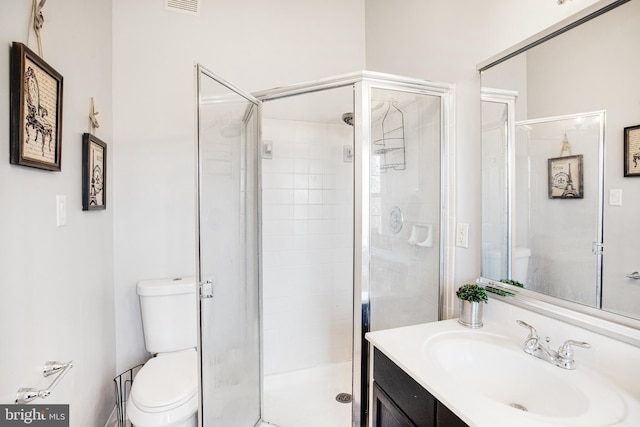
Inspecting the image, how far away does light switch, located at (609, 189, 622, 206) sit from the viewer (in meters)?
0.94

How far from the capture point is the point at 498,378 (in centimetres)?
109

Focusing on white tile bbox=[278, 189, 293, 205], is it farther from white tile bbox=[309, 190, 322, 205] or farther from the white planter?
the white planter

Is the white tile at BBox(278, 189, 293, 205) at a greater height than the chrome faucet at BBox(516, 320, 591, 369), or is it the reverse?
the white tile at BBox(278, 189, 293, 205)

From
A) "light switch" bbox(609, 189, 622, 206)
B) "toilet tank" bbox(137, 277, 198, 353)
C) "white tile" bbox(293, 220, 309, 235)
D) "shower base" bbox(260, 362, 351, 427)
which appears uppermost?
"light switch" bbox(609, 189, 622, 206)

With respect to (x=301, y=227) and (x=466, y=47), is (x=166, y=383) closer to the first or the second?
(x=301, y=227)

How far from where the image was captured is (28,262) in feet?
3.50

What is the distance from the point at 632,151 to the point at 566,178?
0.65ft

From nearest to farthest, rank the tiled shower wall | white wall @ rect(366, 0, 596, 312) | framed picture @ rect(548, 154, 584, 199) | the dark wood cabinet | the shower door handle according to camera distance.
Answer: the dark wood cabinet → framed picture @ rect(548, 154, 584, 199) → white wall @ rect(366, 0, 596, 312) → the shower door handle → the tiled shower wall

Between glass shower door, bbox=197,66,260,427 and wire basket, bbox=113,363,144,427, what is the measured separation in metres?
0.78

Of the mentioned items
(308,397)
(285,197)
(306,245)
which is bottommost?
(308,397)

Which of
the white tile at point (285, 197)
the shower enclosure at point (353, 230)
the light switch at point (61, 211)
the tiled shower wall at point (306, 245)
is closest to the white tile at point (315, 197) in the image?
the tiled shower wall at point (306, 245)

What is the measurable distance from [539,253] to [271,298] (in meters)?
1.80

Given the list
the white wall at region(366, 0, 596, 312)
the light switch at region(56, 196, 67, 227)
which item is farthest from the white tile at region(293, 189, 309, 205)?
the light switch at region(56, 196, 67, 227)

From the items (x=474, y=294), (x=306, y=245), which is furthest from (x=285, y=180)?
(x=474, y=294)
